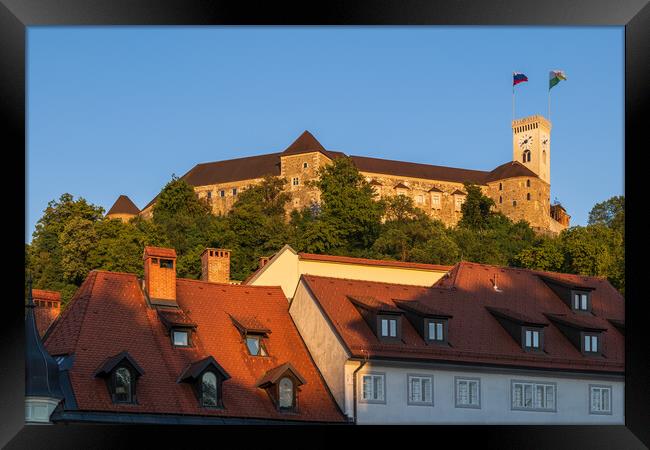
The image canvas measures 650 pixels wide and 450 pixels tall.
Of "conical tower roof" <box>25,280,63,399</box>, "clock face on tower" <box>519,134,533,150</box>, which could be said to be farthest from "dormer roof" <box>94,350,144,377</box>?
"clock face on tower" <box>519,134,533,150</box>

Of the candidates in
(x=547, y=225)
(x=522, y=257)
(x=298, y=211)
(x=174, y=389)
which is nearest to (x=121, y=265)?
(x=522, y=257)

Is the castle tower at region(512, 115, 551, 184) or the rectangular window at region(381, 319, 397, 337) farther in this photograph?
the castle tower at region(512, 115, 551, 184)

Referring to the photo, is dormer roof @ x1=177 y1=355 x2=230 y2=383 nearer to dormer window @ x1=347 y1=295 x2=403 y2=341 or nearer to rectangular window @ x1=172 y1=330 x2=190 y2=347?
rectangular window @ x1=172 y1=330 x2=190 y2=347

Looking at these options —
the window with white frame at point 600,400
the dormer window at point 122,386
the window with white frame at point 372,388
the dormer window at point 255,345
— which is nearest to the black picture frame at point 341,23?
the dormer window at point 122,386

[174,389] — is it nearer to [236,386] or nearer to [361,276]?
[236,386]

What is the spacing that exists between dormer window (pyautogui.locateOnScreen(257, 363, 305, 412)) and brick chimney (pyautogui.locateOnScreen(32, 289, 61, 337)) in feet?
18.7

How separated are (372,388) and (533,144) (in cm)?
12817

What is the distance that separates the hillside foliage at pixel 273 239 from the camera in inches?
2763

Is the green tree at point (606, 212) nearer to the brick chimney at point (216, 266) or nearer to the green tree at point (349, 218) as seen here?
the green tree at point (349, 218)

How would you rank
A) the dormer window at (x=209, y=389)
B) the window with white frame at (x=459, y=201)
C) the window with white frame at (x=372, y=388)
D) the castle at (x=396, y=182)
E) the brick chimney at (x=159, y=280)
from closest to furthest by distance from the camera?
the dormer window at (x=209, y=389) → the window with white frame at (x=372, y=388) → the brick chimney at (x=159, y=280) → the castle at (x=396, y=182) → the window with white frame at (x=459, y=201)

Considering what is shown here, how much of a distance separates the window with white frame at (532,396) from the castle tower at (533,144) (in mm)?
121795

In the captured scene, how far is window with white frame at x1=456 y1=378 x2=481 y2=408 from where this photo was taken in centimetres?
2841

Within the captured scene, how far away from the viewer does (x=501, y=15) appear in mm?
11797

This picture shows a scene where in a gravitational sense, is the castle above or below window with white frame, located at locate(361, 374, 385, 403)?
above
